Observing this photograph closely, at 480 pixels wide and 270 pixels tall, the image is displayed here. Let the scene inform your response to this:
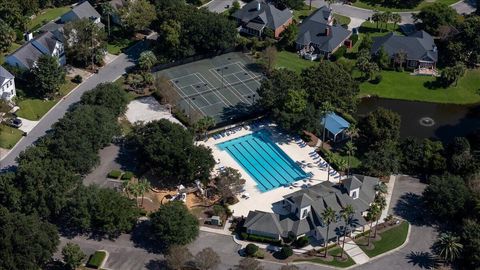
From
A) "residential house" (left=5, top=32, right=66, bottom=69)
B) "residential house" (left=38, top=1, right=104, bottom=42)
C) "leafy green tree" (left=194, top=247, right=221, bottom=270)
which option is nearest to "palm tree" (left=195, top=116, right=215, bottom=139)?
"leafy green tree" (left=194, top=247, right=221, bottom=270)

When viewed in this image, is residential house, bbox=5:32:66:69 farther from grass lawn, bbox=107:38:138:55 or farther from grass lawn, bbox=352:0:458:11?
grass lawn, bbox=352:0:458:11

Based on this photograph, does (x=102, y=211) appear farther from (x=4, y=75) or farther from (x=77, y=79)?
(x=77, y=79)

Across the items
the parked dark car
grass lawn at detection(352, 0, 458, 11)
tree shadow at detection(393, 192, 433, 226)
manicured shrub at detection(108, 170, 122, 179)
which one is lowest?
grass lawn at detection(352, 0, 458, 11)

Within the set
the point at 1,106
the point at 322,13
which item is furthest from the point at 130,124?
the point at 322,13

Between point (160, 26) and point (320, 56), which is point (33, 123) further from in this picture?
point (320, 56)

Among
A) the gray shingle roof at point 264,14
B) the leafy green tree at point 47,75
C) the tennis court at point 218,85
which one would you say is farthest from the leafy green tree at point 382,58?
the leafy green tree at point 47,75

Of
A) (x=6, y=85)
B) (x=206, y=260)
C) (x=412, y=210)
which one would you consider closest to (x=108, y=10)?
(x=6, y=85)
